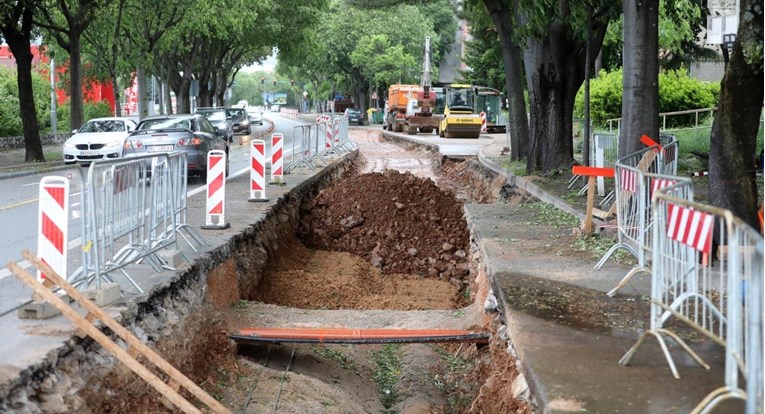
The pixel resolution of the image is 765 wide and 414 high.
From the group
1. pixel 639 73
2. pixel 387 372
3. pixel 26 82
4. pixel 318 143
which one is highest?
pixel 26 82

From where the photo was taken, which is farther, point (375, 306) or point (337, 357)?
point (375, 306)

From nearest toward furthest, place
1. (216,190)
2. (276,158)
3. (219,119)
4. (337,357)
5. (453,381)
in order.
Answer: (453,381)
(337,357)
(216,190)
(276,158)
(219,119)

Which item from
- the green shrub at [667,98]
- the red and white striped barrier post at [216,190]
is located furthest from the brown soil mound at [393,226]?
the green shrub at [667,98]

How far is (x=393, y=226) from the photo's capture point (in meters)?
19.0

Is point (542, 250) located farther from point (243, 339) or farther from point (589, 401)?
point (589, 401)

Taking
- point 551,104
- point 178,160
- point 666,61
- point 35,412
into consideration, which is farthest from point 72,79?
point 666,61

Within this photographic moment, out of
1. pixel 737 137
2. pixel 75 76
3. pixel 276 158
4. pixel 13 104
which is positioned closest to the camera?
pixel 737 137

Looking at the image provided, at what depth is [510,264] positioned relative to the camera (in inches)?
438

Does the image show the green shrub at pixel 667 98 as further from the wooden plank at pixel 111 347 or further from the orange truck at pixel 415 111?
the wooden plank at pixel 111 347

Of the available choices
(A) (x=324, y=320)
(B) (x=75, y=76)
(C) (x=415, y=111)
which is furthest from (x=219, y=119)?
(A) (x=324, y=320)

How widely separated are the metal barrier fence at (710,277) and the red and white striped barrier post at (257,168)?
1012 centimetres

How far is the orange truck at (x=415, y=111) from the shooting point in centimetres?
5544

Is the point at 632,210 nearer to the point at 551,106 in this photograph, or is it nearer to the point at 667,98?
the point at 551,106

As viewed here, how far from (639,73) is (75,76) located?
73.7ft
